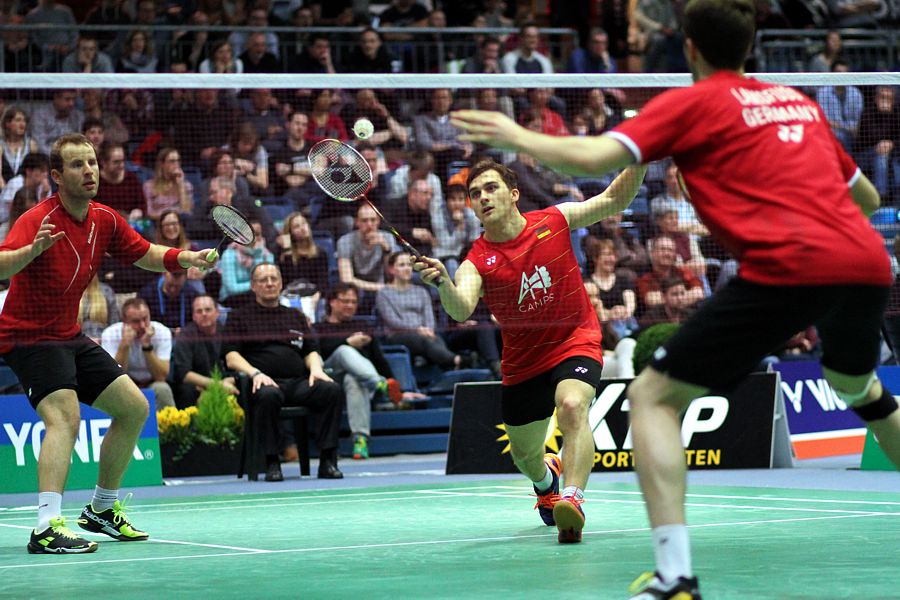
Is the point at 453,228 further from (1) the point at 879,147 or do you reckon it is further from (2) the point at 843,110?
(2) the point at 843,110

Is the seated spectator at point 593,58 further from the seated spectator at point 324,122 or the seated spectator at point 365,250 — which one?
the seated spectator at point 365,250

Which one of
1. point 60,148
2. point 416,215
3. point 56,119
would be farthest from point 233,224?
point 56,119

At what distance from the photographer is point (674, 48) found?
2019 cm

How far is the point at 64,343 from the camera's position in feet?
26.1

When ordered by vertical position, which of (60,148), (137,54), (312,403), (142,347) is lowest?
(312,403)

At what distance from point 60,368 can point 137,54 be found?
955 centimetres

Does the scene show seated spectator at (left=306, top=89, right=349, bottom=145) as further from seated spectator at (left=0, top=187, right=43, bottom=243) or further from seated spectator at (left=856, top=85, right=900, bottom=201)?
seated spectator at (left=856, top=85, right=900, bottom=201)

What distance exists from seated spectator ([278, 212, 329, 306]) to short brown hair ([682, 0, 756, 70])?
8500 mm

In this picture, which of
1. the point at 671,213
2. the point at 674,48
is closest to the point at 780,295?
the point at 671,213

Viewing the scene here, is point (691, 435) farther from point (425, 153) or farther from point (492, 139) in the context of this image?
point (492, 139)

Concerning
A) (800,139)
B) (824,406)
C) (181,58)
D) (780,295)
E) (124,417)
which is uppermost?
(181,58)

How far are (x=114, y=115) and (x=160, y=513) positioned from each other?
6.23 meters

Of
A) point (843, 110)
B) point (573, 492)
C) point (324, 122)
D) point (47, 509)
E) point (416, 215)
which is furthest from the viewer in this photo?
point (843, 110)

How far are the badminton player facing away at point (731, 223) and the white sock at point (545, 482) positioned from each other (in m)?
3.44
